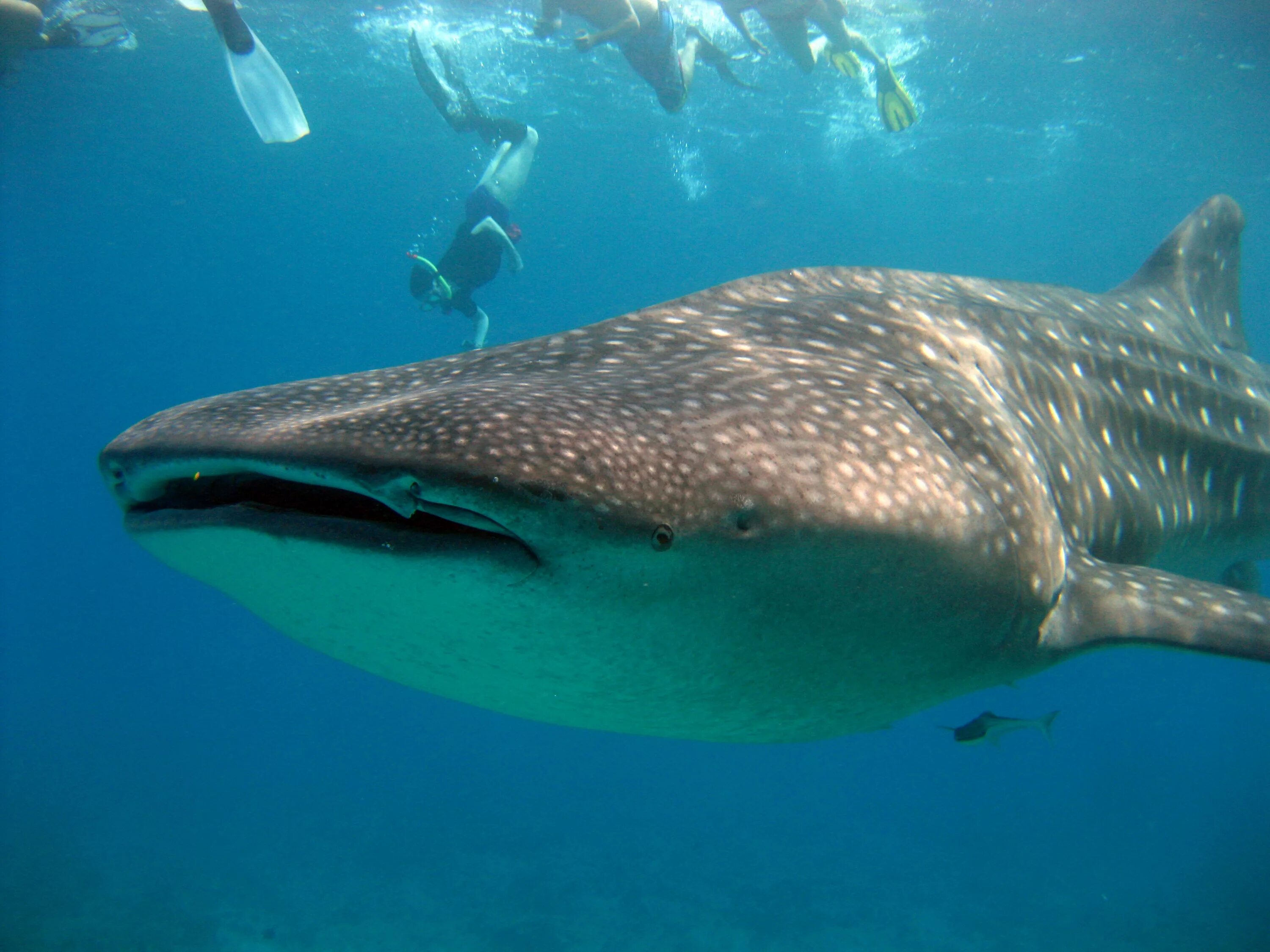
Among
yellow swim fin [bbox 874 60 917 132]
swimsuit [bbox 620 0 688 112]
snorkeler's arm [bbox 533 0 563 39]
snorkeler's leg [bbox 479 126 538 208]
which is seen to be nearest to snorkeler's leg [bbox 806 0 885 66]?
yellow swim fin [bbox 874 60 917 132]

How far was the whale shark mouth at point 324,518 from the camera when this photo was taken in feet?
4.66

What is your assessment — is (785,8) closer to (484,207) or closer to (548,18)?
(548,18)

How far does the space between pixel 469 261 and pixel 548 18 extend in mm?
5927

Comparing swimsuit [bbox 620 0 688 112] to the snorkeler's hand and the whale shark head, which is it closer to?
the snorkeler's hand

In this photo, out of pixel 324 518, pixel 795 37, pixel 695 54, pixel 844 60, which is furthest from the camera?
pixel 844 60

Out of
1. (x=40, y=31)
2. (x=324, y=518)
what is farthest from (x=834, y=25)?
(x=324, y=518)

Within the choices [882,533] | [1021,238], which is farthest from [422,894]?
[1021,238]

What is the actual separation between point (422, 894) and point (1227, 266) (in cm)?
1604

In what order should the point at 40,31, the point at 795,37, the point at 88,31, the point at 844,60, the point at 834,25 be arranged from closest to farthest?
1. the point at 40,31
2. the point at 795,37
3. the point at 834,25
4. the point at 844,60
5. the point at 88,31

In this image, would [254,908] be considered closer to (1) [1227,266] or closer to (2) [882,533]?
(2) [882,533]

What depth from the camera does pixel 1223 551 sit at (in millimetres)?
5168

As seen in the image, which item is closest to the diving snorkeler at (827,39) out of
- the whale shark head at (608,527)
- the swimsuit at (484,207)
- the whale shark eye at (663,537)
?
the swimsuit at (484,207)

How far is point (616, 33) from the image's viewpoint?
48.3ft

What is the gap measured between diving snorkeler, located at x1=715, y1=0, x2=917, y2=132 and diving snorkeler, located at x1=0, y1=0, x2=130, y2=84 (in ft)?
51.4
